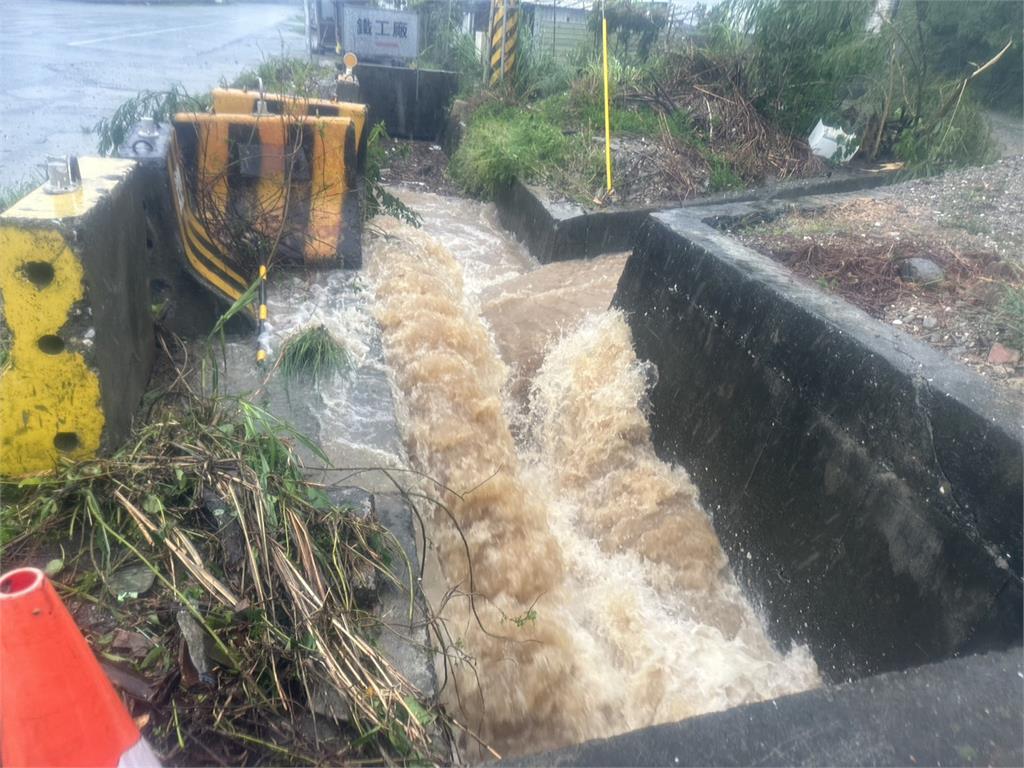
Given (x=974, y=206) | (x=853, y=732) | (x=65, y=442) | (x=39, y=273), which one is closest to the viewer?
(x=853, y=732)

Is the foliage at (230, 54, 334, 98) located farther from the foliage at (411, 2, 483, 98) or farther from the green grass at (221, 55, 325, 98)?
the foliage at (411, 2, 483, 98)

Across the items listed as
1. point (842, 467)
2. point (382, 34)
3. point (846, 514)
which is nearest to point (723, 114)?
point (382, 34)

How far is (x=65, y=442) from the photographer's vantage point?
2.62 m

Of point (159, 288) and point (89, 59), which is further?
point (89, 59)

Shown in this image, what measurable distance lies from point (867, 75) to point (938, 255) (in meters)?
5.06

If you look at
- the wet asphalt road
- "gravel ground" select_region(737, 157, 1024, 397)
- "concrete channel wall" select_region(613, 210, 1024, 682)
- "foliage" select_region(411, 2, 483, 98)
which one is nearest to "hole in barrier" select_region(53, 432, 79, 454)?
"concrete channel wall" select_region(613, 210, 1024, 682)

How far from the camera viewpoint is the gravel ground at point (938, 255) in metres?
3.34

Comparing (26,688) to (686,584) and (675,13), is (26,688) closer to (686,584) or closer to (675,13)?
(686,584)

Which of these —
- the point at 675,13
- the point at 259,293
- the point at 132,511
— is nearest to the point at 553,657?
the point at 132,511

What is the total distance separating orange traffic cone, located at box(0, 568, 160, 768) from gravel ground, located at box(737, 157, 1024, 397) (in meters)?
3.17

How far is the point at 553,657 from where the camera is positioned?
3186mm

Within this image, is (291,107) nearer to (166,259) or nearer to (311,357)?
(166,259)

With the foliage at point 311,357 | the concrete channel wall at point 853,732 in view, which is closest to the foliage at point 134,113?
the foliage at point 311,357

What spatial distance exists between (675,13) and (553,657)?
10.7 metres
